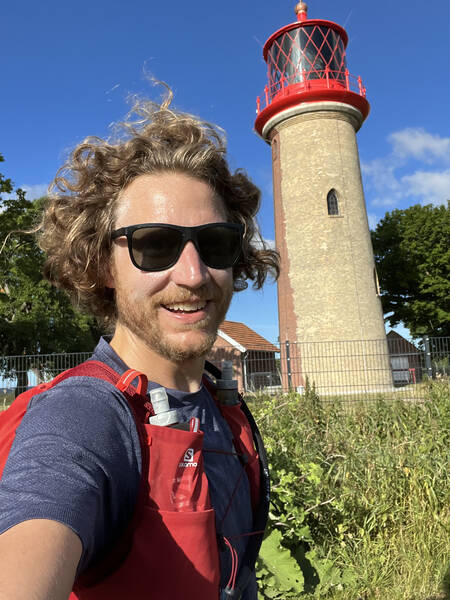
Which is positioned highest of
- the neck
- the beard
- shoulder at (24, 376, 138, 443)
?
the beard

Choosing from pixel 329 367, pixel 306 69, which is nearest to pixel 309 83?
pixel 306 69

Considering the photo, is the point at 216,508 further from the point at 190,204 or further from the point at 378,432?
the point at 378,432

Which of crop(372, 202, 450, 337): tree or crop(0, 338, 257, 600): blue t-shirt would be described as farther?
crop(372, 202, 450, 337): tree

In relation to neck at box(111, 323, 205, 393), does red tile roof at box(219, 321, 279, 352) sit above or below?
above

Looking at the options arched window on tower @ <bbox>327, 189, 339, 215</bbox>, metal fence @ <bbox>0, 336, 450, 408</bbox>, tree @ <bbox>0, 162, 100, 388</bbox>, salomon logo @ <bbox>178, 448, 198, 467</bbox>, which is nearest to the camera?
salomon logo @ <bbox>178, 448, 198, 467</bbox>

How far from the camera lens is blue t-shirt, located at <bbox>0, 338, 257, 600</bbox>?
0.74 meters

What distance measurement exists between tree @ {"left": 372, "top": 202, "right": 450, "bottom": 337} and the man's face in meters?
26.2

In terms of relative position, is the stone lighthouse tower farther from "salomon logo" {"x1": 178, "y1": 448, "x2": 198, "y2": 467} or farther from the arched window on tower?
"salomon logo" {"x1": 178, "y1": 448, "x2": 198, "y2": 467}

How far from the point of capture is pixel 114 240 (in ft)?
4.68

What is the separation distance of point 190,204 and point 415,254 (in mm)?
27432

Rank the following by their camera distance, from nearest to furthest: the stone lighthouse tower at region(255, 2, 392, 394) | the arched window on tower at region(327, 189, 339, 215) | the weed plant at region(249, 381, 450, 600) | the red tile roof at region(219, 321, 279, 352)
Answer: the weed plant at region(249, 381, 450, 600)
the stone lighthouse tower at region(255, 2, 392, 394)
the arched window on tower at region(327, 189, 339, 215)
the red tile roof at region(219, 321, 279, 352)

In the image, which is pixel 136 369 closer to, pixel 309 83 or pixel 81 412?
pixel 81 412

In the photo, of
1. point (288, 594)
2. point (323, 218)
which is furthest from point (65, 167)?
point (323, 218)

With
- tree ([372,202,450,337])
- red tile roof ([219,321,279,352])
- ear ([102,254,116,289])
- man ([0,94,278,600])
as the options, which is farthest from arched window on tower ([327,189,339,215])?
ear ([102,254,116,289])
